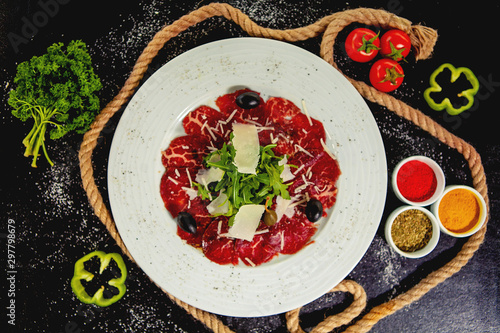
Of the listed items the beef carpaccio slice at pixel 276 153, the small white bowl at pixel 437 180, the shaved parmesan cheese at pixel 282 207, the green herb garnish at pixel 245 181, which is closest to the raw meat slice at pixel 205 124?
the beef carpaccio slice at pixel 276 153

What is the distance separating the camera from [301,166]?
3074mm

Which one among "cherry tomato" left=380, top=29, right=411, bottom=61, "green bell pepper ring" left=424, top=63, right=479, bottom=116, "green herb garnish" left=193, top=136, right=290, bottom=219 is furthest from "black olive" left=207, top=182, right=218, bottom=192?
"green bell pepper ring" left=424, top=63, right=479, bottom=116

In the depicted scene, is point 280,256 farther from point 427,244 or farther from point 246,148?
point 427,244

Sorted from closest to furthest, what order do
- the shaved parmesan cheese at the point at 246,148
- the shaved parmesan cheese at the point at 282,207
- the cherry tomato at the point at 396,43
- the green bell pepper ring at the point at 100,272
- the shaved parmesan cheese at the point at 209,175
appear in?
1. the shaved parmesan cheese at the point at 246,148
2. the shaved parmesan cheese at the point at 209,175
3. the shaved parmesan cheese at the point at 282,207
4. the cherry tomato at the point at 396,43
5. the green bell pepper ring at the point at 100,272

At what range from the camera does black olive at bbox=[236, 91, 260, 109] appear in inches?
116

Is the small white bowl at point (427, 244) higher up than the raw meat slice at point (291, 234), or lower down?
lower down

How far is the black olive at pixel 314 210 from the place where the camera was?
2.92 meters

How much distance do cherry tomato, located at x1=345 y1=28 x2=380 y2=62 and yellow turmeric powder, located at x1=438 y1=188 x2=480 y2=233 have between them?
151cm

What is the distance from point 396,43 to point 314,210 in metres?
1.76

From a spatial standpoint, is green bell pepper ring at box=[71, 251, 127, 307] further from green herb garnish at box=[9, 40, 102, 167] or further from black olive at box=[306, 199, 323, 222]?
black olive at box=[306, 199, 323, 222]

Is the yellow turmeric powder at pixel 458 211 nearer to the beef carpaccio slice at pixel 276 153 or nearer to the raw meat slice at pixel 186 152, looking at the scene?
the beef carpaccio slice at pixel 276 153

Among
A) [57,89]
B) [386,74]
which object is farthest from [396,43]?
[57,89]

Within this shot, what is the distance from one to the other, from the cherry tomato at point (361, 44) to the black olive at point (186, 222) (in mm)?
2158

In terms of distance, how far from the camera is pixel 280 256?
3.13 m
